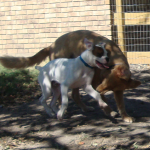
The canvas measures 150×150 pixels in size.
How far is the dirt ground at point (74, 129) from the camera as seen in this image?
3.65 meters

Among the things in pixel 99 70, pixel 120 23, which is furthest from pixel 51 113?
pixel 120 23

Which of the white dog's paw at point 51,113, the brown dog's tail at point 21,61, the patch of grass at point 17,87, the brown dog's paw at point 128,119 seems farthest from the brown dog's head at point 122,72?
the patch of grass at point 17,87

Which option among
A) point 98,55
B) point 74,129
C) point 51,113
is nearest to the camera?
point 98,55

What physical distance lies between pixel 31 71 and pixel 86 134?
445 cm

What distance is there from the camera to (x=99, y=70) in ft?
14.8

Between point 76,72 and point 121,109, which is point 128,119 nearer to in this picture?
point 121,109

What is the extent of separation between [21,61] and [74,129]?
1.74 m

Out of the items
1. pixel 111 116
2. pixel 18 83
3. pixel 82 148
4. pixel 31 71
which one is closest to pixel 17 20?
pixel 31 71

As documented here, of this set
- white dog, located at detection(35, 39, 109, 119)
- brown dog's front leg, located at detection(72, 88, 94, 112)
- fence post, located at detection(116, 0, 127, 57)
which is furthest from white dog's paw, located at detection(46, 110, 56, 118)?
fence post, located at detection(116, 0, 127, 57)

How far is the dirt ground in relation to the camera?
365cm

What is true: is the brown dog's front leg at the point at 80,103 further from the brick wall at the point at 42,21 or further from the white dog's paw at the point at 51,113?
the brick wall at the point at 42,21

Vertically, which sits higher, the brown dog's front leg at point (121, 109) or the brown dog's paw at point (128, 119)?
the brown dog's front leg at point (121, 109)

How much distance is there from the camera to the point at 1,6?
375 inches

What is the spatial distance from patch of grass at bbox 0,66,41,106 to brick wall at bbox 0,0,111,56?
209 centimetres
